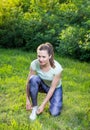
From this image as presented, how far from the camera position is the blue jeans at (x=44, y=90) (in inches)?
238

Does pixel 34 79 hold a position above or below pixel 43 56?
below

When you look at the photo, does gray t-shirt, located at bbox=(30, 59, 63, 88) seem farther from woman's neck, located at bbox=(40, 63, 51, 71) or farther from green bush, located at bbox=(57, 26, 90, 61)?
green bush, located at bbox=(57, 26, 90, 61)

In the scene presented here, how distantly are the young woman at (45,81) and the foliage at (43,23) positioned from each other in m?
5.41

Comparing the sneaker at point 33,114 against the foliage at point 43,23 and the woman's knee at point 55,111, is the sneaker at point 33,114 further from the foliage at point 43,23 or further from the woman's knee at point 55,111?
the foliage at point 43,23

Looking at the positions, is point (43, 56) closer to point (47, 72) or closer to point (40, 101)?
point (47, 72)

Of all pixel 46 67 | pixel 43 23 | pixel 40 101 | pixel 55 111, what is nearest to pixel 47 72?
pixel 46 67

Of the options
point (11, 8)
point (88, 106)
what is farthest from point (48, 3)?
point (88, 106)

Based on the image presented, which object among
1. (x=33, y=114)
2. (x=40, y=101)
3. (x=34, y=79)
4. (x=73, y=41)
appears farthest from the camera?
(x=73, y=41)

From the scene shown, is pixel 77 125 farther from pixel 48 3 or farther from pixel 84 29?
pixel 48 3

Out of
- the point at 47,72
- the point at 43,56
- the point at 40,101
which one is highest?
the point at 43,56

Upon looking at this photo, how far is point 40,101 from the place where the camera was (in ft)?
22.4

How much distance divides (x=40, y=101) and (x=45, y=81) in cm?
72

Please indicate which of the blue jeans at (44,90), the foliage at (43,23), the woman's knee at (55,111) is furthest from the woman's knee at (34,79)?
the foliage at (43,23)

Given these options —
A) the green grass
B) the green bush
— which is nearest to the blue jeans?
the green grass
